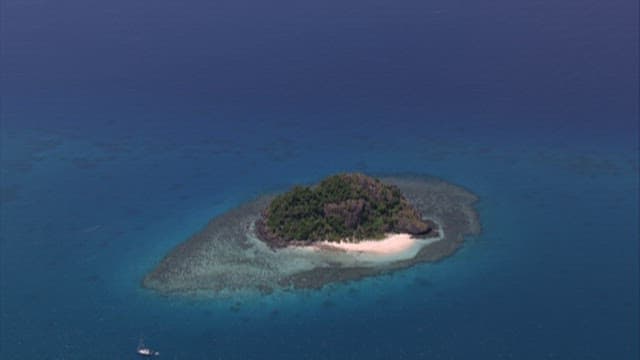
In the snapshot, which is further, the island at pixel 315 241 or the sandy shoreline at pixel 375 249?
the sandy shoreline at pixel 375 249

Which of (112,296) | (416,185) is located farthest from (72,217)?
(416,185)

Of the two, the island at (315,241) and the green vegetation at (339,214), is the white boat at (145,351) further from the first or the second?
the green vegetation at (339,214)

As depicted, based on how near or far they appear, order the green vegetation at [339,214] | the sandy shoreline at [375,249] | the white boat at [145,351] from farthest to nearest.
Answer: the green vegetation at [339,214] < the sandy shoreline at [375,249] < the white boat at [145,351]

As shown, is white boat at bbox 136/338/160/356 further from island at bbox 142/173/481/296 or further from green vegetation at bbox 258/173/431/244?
green vegetation at bbox 258/173/431/244

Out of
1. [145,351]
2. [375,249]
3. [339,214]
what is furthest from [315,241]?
[145,351]

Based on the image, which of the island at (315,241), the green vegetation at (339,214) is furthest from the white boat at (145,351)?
the green vegetation at (339,214)

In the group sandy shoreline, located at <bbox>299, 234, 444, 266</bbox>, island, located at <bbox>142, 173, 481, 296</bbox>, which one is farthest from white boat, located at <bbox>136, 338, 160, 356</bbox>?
sandy shoreline, located at <bbox>299, 234, 444, 266</bbox>
